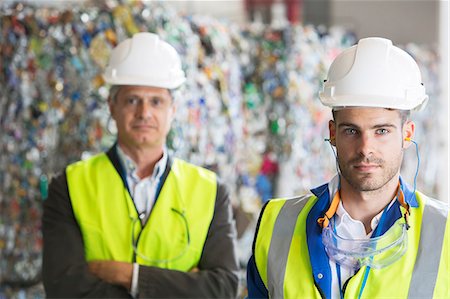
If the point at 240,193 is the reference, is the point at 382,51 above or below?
above

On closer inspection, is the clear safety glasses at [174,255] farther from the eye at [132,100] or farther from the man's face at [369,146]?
the man's face at [369,146]

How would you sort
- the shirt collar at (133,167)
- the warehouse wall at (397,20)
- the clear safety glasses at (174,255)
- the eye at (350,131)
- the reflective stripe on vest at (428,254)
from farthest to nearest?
the warehouse wall at (397,20) < the shirt collar at (133,167) < the clear safety glasses at (174,255) < the eye at (350,131) < the reflective stripe on vest at (428,254)

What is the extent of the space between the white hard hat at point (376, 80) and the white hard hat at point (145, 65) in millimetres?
1159

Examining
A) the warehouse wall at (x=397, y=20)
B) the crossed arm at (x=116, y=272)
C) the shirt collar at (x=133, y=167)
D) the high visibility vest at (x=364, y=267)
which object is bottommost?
the crossed arm at (x=116, y=272)

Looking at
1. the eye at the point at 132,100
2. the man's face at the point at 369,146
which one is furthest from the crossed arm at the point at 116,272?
the man's face at the point at 369,146

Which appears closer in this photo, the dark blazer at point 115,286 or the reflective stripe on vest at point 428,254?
the reflective stripe on vest at point 428,254

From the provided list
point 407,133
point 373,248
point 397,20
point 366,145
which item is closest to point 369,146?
point 366,145

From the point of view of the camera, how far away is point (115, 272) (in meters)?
3.51

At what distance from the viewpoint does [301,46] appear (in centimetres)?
663

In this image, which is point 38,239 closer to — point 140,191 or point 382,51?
point 140,191

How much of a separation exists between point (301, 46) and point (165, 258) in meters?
3.29

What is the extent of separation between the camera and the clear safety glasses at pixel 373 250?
2664mm

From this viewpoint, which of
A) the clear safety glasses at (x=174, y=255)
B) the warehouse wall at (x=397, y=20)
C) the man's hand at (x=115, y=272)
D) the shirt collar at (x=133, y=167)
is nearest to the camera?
the man's hand at (x=115, y=272)

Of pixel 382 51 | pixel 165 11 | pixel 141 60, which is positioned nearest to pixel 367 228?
pixel 382 51
